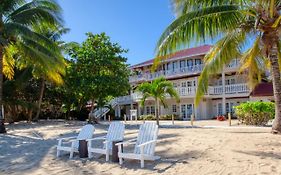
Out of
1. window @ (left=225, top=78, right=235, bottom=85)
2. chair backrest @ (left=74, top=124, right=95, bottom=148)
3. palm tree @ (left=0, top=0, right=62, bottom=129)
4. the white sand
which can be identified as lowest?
the white sand

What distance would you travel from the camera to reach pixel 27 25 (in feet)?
60.7

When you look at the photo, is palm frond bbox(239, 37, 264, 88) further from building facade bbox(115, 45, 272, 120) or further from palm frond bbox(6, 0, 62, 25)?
building facade bbox(115, 45, 272, 120)

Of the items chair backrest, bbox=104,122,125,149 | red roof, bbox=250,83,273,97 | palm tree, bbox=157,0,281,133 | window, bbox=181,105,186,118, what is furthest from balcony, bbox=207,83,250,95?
chair backrest, bbox=104,122,125,149

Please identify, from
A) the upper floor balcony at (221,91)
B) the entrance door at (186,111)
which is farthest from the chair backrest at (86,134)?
the entrance door at (186,111)

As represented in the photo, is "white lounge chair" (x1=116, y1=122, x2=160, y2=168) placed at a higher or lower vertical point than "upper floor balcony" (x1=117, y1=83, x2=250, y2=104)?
lower

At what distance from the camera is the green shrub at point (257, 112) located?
19844 mm

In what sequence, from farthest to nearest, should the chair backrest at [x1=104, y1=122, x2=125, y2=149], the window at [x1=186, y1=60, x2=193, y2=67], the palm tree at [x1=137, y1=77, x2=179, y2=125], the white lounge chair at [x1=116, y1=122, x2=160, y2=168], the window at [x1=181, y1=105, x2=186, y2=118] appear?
the window at [x1=186, y1=60, x2=193, y2=67]
the window at [x1=181, y1=105, x2=186, y2=118]
the palm tree at [x1=137, y1=77, x2=179, y2=125]
the chair backrest at [x1=104, y1=122, x2=125, y2=149]
the white lounge chair at [x1=116, y1=122, x2=160, y2=168]

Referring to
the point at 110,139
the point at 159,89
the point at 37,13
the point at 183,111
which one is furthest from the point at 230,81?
the point at 110,139

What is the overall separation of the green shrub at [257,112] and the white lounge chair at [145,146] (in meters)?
12.7

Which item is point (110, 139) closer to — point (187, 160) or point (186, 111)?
point (187, 160)

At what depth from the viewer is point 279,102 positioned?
12188mm

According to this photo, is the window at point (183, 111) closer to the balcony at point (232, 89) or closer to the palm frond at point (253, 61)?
the balcony at point (232, 89)

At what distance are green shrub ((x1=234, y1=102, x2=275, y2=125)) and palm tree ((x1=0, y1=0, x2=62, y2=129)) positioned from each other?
11619mm

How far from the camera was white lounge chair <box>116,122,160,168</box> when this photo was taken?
8125 mm
